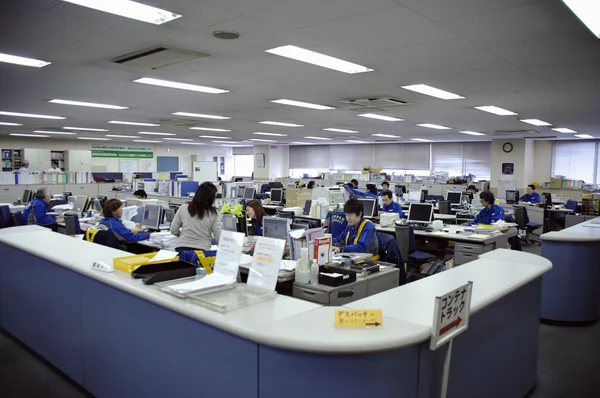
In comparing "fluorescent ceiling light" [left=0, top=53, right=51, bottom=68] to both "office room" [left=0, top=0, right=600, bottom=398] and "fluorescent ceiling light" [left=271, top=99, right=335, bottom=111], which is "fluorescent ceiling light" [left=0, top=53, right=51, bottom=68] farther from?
"fluorescent ceiling light" [left=271, top=99, right=335, bottom=111]

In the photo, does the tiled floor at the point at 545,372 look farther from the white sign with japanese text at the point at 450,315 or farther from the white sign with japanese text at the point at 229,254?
the white sign with japanese text at the point at 450,315

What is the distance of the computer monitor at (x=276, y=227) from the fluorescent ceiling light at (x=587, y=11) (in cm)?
271

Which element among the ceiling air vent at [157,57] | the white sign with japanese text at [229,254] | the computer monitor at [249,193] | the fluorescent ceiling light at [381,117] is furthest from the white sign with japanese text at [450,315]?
the computer monitor at [249,193]

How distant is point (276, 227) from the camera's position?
4.25m

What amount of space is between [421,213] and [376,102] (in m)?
1.79

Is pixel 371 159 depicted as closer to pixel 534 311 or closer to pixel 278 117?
pixel 278 117

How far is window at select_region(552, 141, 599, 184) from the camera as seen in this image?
1335 cm

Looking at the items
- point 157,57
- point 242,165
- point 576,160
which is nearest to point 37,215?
point 157,57

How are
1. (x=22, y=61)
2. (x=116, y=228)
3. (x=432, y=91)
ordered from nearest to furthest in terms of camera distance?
1. (x=22, y=61)
2. (x=116, y=228)
3. (x=432, y=91)

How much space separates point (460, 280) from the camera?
2.38 meters

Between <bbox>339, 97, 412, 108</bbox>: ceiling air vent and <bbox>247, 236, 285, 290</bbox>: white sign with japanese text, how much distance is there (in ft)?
14.8

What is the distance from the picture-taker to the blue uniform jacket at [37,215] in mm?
7062

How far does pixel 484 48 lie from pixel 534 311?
216 centimetres

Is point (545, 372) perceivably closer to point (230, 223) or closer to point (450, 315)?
point (450, 315)
